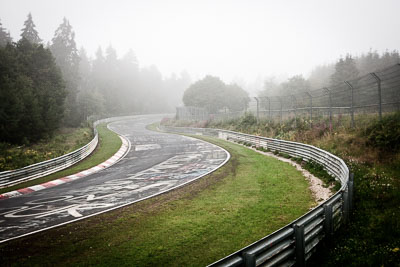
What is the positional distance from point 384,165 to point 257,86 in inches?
7381

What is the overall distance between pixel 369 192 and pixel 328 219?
2.76 meters

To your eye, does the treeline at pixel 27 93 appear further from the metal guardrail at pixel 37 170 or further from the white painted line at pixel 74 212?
the white painted line at pixel 74 212

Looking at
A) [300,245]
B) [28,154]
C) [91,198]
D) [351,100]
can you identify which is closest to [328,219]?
[300,245]

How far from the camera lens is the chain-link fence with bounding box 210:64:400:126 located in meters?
12.8

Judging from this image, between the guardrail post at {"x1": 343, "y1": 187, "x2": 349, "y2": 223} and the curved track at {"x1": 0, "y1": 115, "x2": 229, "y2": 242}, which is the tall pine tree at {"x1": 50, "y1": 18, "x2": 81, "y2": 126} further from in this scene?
the guardrail post at {"x1": 343, "y1": 187, "x2": 349, "y2": 223}

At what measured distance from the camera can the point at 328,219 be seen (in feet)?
18.5

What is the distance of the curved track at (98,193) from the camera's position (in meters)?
8.06

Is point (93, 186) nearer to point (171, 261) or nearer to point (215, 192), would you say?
point (215, 192)

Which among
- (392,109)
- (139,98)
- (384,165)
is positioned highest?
(139,98)

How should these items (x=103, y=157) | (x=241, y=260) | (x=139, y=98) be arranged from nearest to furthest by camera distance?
(x=241, y=260), (x=103, y=157), (x=139, y=98)

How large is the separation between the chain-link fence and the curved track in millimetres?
7843

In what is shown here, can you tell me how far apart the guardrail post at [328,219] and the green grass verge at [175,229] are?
1.29 m

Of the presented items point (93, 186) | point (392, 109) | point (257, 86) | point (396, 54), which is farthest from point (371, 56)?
point (257, 86)

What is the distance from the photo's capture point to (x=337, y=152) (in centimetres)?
1315
